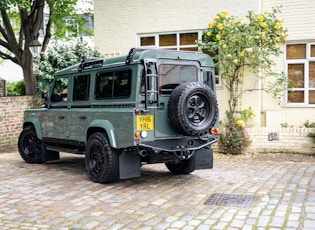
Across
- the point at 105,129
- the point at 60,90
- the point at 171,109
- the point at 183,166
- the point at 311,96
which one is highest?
the point at 60,90

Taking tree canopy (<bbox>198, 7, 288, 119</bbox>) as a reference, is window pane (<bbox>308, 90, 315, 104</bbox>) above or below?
below

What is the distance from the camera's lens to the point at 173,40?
1348 centimetres

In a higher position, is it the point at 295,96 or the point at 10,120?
the point at 295,96

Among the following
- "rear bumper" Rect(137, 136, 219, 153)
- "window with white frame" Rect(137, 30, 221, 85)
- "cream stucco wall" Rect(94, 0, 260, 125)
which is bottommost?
"rear bumper" Rect(137, 136, 219, 153)

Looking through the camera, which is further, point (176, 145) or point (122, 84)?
point (122, 84)

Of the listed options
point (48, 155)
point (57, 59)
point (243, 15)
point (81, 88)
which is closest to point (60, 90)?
point (81, 88)

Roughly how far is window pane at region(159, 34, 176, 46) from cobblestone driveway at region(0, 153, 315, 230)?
4.67 metres

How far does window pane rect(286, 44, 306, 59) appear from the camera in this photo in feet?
40.5

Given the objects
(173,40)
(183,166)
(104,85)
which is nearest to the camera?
(104,85)

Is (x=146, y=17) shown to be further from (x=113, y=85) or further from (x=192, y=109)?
(x=192, y=109)

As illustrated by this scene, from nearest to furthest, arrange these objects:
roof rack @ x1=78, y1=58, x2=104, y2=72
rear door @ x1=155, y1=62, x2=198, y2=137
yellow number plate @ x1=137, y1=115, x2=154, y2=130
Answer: yellow number plate @ x1=137, y1=115, x2=154, y2=130, rear door @ x1=155, y1=62, x2=198, y2=137, roof rack @ x1=78, y1=58, x2=104, y2=72

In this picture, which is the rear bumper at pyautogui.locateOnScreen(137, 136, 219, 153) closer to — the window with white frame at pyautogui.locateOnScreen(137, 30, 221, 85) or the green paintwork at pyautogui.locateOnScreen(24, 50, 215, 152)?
the green paintwork at pyautogui.locateOnScreen(24, 50, 215, 152)

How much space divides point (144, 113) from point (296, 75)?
21.4 feet

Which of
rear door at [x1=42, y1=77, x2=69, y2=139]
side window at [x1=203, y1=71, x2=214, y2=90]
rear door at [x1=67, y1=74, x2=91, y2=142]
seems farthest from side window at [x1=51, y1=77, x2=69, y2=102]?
side window at [x1=203, y1=71, x2=214, y2=90]
